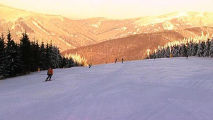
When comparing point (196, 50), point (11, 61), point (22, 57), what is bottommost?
point (11, 61)

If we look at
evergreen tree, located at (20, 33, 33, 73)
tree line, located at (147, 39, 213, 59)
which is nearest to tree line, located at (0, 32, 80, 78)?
evergreen tree, located at (20, 33, 33, 73)

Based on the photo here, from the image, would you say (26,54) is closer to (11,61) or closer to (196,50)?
(11,61)

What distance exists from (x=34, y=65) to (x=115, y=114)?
51.4 m

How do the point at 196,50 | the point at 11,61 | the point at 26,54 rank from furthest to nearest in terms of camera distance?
the point at 196,50 → the point at 26,54 → the point at 11,61

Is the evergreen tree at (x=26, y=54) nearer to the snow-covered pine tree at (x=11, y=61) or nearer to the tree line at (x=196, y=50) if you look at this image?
the snow-covered pine tree at (x=11, y=61)

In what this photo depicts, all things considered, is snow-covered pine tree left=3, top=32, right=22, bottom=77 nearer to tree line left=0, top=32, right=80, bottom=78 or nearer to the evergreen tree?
tree line left=0, top=32, right=80, bottom=78

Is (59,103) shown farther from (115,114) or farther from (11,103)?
(115,114)

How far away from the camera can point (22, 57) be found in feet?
179

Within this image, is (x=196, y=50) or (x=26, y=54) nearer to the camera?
(x=26, y=54)

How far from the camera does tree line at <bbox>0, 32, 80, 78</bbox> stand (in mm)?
48094

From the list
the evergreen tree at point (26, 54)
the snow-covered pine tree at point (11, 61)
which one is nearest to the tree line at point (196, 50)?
the evergreen tree at point (26, 54)

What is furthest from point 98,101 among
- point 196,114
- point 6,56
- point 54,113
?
point 6,56

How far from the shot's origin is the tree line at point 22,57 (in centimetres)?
4809

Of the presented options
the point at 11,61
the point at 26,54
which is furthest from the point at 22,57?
the point at 11,61
